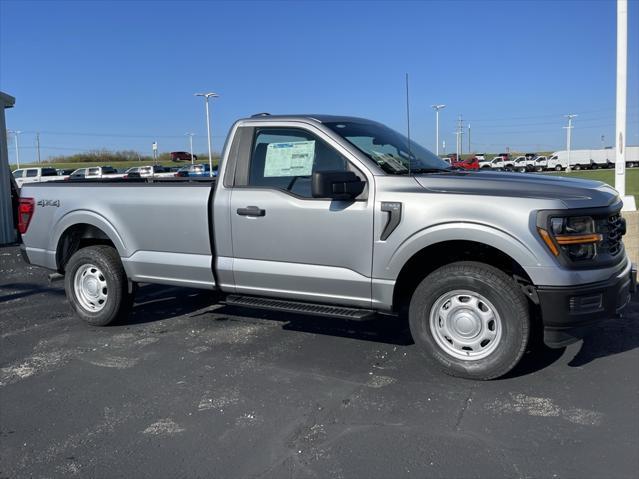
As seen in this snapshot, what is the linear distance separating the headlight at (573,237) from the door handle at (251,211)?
223 cm

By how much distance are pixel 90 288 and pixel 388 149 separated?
135 inches

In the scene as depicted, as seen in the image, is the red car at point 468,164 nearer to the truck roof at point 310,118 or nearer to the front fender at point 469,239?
the truck roof at point 310,118

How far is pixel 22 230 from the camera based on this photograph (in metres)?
6.45

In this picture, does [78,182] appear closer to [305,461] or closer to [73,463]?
[73,463]

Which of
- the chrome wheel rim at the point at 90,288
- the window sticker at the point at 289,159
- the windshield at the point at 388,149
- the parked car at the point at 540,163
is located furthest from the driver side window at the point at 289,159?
the parked car at the point at 540,163

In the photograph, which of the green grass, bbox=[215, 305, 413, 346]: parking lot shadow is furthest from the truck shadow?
the green grass

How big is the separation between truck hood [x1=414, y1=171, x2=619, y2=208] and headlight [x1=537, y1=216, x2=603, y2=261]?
11 centimetres

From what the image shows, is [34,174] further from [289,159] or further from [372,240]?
[372,240]

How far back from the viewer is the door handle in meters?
4.86

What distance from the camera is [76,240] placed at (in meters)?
→ 6.21

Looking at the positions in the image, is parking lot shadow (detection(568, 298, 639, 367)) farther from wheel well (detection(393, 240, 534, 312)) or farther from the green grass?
the green grass

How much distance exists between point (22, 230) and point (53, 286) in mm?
1964

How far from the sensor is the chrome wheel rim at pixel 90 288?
592cm

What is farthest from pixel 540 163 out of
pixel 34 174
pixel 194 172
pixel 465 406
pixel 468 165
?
pixel 465 406
